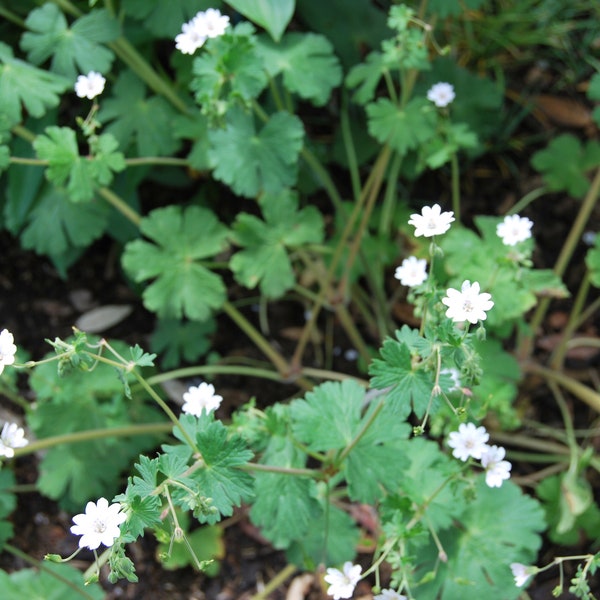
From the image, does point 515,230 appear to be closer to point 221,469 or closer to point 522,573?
point 522,573

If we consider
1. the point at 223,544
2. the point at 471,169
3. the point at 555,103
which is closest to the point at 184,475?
the point at 223,544

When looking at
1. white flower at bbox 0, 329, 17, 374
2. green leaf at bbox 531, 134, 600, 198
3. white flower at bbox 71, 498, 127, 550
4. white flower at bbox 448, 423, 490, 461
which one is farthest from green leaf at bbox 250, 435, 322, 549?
green leaf at bbox 531, 134, 600, 198

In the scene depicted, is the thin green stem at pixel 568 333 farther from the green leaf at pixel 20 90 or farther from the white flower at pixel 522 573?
the green leaf at pixel 20 90

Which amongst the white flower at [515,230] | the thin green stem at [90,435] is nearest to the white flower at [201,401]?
the thin green stem at [90,435]

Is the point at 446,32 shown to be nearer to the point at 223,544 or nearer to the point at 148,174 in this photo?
the point at 148,174

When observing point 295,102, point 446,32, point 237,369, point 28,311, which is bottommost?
point 28,311

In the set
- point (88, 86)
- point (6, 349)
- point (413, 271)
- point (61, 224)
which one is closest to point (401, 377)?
point (413, 271)

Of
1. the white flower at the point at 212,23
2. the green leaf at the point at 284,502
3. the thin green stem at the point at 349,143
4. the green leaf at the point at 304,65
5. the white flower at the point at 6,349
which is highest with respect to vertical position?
the white flower at the point at 212,23
